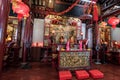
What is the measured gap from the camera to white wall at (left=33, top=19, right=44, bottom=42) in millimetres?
7465

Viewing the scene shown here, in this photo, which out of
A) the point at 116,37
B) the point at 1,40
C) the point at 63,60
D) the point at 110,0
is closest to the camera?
the point at 1,40

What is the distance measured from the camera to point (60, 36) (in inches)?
294

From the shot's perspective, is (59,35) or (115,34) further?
(115,34)

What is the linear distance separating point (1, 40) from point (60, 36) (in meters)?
6.15

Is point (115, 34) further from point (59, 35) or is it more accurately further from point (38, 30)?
point (38, 30)

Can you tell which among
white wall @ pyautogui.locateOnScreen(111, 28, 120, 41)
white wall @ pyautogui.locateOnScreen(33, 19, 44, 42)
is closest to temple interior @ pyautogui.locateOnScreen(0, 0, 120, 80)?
white wall @ pyautogui.locateOnScreen(33, 19, 44, 42)

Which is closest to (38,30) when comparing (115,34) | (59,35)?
(59,35)

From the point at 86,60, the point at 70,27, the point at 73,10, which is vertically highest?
the point at 73,10

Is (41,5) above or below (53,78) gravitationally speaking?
above

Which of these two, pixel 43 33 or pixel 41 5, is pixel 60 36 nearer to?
pixel 43 33

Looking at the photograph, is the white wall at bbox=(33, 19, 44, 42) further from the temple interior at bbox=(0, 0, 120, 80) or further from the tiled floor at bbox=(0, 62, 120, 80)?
the tiled floor at bbox=(0, 62, 120, 80)

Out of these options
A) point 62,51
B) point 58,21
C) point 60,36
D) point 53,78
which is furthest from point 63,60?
point 58,21

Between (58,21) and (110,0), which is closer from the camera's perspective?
(110,0)

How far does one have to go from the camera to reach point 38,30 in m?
7.50
